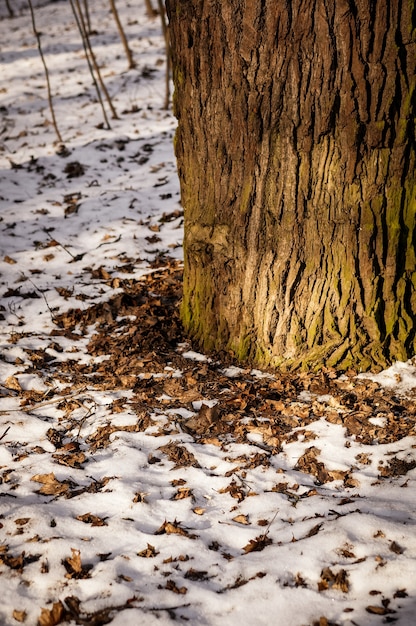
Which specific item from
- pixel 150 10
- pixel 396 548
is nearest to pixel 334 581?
pixel 396 548

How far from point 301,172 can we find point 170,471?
1821mm

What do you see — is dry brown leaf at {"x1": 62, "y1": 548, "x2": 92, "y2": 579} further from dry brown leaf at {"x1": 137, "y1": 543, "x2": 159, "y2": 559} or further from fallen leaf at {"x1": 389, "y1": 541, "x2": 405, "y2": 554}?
fallen leaf at {"x1": 389, "y1": 541, "x2": 405, "y2": 554}

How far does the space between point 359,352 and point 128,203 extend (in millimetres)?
4239

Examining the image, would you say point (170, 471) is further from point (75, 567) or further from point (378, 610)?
point (378, 610)

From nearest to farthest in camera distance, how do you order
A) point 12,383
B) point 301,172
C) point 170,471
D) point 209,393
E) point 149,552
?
point 149,552, point 170,471, point 301,172, point 209,393, point 12,383

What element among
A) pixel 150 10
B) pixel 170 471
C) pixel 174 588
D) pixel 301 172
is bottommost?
pixel 170 471

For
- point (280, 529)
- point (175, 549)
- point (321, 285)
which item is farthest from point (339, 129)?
point (175, 549)

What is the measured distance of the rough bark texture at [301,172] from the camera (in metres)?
2.62

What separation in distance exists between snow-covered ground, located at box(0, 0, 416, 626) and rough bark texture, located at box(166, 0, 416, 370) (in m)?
0.37

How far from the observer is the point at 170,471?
265cm

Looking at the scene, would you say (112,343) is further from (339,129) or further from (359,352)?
(339,129)

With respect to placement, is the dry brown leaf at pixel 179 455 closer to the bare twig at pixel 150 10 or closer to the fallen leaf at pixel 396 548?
the fallen leaf at pixel 396 548

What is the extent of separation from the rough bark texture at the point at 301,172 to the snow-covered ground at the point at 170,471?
0.37m

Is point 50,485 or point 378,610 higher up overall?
point 378,610
